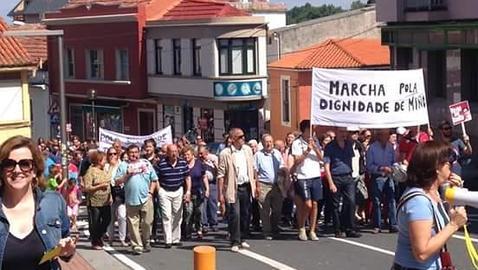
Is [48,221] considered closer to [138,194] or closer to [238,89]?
[138,194]

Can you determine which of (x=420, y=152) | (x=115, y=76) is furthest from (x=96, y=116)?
(x=420, y=152)

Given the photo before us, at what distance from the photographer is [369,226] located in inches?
611

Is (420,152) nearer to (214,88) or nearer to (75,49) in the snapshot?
(214,88)

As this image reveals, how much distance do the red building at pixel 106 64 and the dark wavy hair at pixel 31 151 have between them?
4370cm

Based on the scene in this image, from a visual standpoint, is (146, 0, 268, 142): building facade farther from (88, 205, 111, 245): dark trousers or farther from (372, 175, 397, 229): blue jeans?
(88, 205, 111, 245): dark trousers

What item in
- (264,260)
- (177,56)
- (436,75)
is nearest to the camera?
(264,260)

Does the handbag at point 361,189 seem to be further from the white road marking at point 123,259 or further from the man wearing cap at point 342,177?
the white road marking at point 123,259

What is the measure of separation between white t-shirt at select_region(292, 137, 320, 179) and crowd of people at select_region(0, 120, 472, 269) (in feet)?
0.04

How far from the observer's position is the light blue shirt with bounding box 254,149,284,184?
14.9m

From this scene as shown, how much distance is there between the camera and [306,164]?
14.4 m

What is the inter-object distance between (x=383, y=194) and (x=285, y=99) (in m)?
27.7

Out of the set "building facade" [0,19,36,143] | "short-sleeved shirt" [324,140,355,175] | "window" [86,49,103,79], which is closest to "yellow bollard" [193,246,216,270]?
"short-sleeved shirt" [324,140,355,175]

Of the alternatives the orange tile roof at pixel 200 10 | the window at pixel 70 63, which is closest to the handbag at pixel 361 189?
the orange tile roof at pixel 200 10

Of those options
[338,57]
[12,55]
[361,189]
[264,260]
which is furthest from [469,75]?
[264,260]
